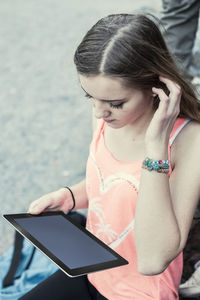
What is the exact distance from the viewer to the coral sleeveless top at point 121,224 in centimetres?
161

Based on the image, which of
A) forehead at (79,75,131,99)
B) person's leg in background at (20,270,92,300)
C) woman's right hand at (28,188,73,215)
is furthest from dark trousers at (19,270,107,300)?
forehead at (79,75,131,99)

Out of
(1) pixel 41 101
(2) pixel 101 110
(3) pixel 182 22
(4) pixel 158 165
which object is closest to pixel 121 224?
(4) pixel 158 165

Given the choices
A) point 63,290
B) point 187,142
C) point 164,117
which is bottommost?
point 63,290

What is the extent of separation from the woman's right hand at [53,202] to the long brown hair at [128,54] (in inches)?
23.1

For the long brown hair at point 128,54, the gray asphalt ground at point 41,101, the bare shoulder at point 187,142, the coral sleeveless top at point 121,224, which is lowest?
the gray asphalt ground at point 41,101

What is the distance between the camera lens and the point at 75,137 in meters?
4.06

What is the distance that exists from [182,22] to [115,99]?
2.21 metres

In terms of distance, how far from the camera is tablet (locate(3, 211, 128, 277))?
141 cm

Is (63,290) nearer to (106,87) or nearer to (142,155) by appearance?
(142,155)

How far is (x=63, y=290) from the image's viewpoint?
5.99ft

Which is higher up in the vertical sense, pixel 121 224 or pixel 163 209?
pixel 163 209

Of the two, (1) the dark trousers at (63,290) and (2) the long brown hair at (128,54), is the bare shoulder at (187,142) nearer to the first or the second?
(2) the long brown hair at (128,54)

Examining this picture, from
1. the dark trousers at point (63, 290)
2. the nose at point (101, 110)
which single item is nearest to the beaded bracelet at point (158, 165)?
the nose at point (101, 110)

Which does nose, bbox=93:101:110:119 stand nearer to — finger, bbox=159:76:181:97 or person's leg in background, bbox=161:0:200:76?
finger, bbox=159:76:181:97
